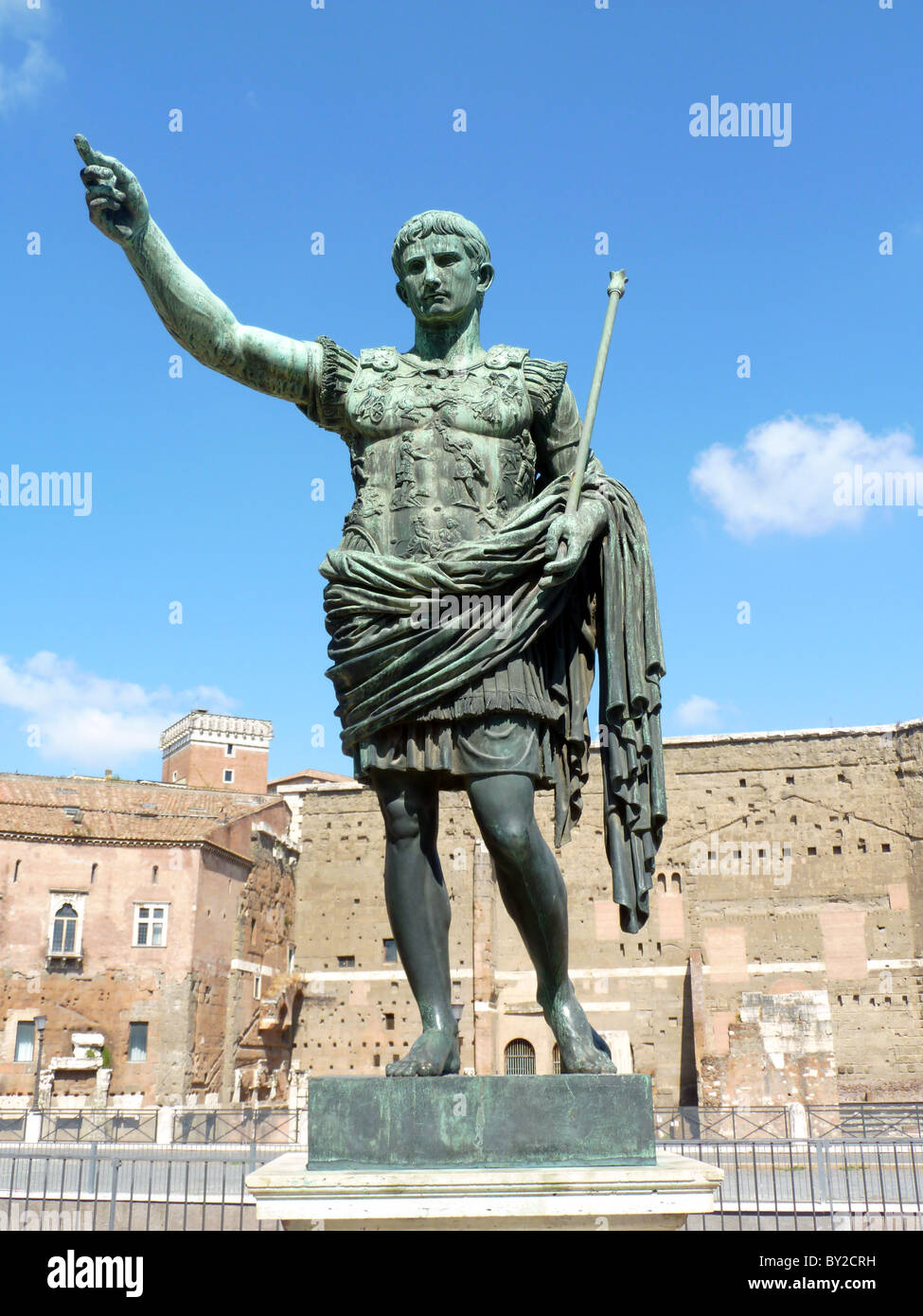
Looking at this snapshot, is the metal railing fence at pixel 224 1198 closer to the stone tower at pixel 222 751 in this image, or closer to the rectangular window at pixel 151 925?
the rectangular window at pixel 151 925

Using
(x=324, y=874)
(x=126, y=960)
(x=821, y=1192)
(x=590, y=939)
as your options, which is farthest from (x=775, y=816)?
(x=821, y=1192)

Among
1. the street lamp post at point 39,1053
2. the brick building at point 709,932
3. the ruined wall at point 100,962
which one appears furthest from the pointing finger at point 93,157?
the brick building at point 709,932

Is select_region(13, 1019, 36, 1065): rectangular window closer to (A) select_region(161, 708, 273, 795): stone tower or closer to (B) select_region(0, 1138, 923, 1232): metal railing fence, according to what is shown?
(B) select_region(0, 1138, 923, 1232): metal railing fence

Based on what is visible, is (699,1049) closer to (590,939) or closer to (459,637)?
(590,939)

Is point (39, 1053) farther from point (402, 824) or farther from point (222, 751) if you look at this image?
point (402, 824)

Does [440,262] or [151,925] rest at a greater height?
[440,262]

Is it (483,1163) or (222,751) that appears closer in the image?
(483,1163)

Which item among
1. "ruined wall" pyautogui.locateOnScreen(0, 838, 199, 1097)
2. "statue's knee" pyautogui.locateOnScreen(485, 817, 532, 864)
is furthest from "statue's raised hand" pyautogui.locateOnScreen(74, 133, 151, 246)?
"ruined wall" pyautogui.locateOnScreen(0, 838, 199, 1097)

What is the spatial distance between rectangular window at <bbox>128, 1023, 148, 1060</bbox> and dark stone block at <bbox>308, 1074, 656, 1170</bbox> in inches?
1088

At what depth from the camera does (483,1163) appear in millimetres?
2744

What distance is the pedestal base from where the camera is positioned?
2508 millimetres

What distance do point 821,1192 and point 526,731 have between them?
9.59 meters

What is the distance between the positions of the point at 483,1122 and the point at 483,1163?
0.09 meters

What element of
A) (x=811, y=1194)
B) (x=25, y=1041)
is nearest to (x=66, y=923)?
(x=25, y=1041)
